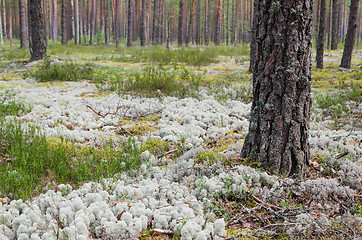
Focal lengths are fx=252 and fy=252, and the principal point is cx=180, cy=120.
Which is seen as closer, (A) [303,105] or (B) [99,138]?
(A) [303,105]

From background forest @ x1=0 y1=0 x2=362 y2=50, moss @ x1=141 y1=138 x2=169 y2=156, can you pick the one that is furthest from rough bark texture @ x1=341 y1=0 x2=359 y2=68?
moss @ x1=141 y1=138 x2=169 y2=156

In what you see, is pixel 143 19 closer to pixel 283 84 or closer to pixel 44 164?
pixel 44 164

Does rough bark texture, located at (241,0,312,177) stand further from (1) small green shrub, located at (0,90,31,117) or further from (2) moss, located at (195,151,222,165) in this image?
(1) small green shrub, located at (0,90,31,117)

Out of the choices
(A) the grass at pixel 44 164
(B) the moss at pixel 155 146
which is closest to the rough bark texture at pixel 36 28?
(A) the grass at pixel 44 164

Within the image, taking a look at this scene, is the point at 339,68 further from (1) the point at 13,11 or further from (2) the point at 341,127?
(1) the point at 13,11

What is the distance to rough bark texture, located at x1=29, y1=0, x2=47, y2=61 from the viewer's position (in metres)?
10.9

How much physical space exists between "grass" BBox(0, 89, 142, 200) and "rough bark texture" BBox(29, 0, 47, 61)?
919 centimetres

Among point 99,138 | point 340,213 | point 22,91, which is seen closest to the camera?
point 340,213

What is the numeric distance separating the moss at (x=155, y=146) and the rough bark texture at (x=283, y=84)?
56.6 inches

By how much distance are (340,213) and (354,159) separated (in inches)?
45.2

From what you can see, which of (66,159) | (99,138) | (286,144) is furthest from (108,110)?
(286,144)

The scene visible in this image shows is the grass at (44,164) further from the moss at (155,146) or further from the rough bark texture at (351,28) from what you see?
the rough bark texture at (351,28)

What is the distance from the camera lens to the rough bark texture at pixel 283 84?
2.53 m

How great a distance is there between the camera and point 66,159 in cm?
318
